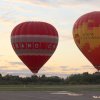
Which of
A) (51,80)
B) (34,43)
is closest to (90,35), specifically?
(34,43)

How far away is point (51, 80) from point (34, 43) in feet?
101

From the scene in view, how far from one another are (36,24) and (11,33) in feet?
14.3

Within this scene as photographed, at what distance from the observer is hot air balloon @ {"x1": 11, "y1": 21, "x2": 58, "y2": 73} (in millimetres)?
87000

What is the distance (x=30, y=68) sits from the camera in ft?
290

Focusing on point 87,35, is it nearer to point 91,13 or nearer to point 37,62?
point 91,13

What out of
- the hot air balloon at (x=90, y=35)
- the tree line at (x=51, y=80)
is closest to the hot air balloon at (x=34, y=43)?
the hot air balloon at (x=90, y=35)

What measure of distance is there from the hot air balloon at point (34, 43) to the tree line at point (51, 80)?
11884 mm

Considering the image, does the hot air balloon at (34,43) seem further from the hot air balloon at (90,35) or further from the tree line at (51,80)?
the tree line at (51,80)

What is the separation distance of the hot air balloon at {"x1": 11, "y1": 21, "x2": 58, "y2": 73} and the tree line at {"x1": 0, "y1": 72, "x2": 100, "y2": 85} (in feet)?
39.0

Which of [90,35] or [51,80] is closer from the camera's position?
[90,35]

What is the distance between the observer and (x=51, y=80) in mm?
117500

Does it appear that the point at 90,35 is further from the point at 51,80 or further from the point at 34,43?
the point at 51,80

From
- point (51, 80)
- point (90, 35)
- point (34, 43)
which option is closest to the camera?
point (90, 35)

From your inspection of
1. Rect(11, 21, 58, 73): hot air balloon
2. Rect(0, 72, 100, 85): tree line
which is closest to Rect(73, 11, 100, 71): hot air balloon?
Rect(11, 21, 58, 73): hot air balloon
